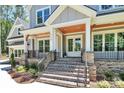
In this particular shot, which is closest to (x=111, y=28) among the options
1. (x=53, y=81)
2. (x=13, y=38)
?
(x=53, y=81)

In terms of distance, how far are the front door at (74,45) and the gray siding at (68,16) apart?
3151 mm

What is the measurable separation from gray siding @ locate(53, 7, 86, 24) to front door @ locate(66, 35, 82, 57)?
10.3 feet

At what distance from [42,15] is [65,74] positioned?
30.9 ft

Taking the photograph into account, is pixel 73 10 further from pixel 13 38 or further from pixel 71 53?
pixel 13 38

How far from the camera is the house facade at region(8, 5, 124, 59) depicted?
12289 millimetres

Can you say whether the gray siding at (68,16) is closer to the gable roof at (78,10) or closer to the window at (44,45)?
the gable roof at (78,10)

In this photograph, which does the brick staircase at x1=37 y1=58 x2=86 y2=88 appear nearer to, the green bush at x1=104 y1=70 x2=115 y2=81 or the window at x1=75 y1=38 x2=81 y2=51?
the green bush at x1=104 y1=70 x2=115 y2=81

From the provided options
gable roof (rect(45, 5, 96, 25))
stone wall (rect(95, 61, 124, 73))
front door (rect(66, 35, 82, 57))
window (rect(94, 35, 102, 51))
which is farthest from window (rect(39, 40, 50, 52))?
stone wall (rect(95, 61, 124, 73))

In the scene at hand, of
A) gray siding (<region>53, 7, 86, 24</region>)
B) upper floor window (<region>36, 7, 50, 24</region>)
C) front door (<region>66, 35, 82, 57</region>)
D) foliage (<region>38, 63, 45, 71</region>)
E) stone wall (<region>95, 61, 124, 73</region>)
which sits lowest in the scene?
foliage (<region>38, 63, 45, 71</region>)

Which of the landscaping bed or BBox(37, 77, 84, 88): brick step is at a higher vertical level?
the landscaping bed

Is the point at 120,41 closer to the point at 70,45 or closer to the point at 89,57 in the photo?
the point at 89,57

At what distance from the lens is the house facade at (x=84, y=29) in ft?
40.3

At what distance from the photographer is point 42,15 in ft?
61.4

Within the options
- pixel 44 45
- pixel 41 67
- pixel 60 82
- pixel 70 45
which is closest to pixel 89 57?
pixel 60 82
